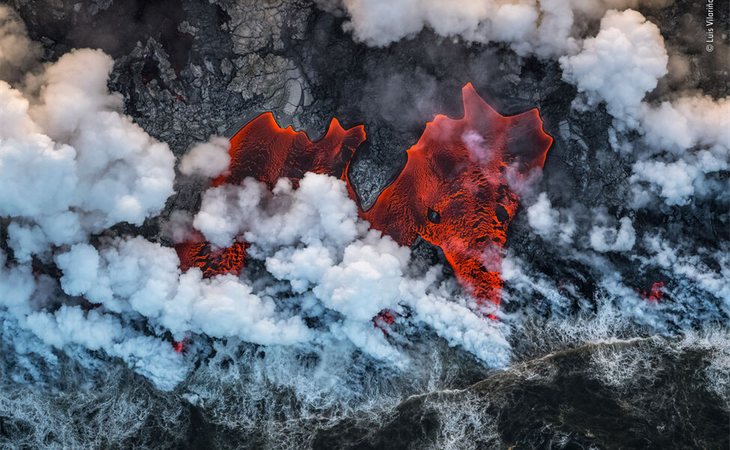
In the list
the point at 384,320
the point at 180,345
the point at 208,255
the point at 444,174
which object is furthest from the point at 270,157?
the point at 180,345

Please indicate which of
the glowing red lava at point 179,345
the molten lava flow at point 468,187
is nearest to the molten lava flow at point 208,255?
the glowing red lava at point 179,345

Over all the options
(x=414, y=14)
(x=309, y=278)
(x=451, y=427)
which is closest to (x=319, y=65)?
(x=414, y=14)

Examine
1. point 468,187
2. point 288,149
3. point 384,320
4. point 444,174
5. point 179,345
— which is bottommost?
point 179,345

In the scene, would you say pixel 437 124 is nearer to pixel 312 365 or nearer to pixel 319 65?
pixel 319 65

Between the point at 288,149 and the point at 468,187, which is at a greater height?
the point at 288,149

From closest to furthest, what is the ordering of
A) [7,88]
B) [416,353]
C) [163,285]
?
[7,88] → [163,285] → [416,353]

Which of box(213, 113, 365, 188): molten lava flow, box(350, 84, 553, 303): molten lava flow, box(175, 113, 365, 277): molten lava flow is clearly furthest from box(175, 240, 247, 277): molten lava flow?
box(350, 84, 553, 303): molten lava flow

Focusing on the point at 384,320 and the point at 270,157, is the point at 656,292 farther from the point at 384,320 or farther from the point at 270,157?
the point at 270,157
